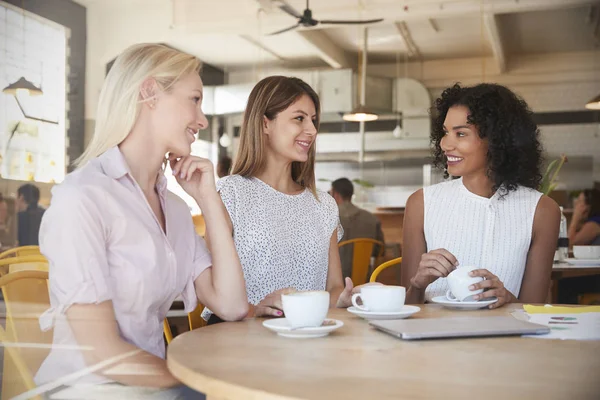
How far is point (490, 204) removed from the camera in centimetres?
203

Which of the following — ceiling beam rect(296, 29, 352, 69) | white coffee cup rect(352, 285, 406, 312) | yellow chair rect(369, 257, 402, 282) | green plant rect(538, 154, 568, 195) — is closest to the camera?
white coffee cup rect(352, 285, 406, 312)

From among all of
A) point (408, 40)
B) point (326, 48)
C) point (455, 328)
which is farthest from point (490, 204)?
point (408, 40)

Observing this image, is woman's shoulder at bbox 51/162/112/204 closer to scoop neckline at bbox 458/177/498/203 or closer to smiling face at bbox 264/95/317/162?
smiling face at bbox 264/95/317/162

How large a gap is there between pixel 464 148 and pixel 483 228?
10.1 inches

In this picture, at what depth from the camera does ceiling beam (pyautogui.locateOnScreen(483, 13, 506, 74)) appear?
6402mm

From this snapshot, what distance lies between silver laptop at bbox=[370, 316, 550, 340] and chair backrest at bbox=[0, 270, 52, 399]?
0.75 m

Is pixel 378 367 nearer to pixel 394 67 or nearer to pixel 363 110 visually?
pixel 363 110

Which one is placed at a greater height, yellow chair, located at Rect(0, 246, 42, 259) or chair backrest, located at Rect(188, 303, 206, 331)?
yellow chair, located at Rect(0, 246, 42, 259)

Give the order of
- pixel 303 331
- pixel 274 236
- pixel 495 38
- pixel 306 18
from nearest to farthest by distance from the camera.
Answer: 1. pixel 303 331
2. pixel 274 236
3. pixel 306 18
4. pixel 495 38

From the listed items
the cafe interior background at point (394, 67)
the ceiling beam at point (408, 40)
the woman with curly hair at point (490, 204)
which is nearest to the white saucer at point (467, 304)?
the woman with curly hair at point (490, 204)

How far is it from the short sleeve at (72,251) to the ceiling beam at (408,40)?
19.0 ft

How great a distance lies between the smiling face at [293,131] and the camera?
6.93 feet

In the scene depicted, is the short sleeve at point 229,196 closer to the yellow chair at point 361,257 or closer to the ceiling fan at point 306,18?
the yellow chair at point 361,257

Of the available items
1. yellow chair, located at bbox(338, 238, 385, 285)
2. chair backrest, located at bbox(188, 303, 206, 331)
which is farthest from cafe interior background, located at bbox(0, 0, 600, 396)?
chair backrest, located at bbox(188, 303, 206, 331)
